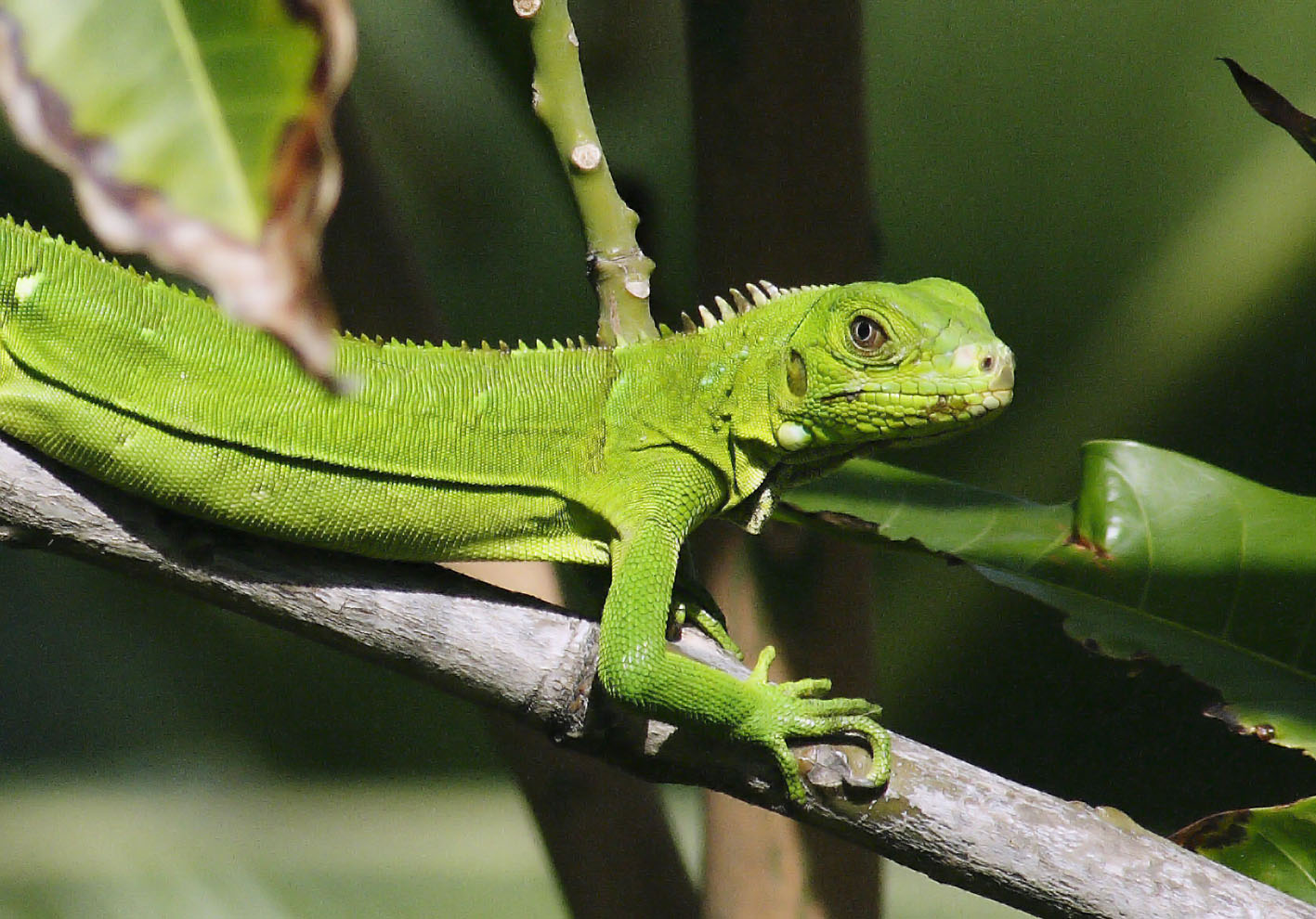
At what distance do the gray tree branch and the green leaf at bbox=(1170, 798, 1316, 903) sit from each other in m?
0.35

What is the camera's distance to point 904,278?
2857mm

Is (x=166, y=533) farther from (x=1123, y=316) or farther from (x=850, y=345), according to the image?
(x=1123, y=316)

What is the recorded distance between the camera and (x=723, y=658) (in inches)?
58.1

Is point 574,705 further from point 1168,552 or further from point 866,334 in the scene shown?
point 1168,552

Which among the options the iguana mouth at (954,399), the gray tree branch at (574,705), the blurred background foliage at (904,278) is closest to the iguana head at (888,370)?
the iguana mouth at (954,399)

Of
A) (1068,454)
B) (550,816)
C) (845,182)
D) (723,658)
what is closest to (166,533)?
(723,658)

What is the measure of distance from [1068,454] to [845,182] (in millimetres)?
1064

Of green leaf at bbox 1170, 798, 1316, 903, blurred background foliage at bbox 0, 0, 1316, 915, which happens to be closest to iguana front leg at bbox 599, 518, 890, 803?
green leaf at bbox 1170, 798, 1316, 903

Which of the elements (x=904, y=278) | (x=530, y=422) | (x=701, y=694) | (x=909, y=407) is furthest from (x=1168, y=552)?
(x=904, y=278)

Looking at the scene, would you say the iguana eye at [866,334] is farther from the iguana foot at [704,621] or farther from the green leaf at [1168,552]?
the iguana foot at [704,621]

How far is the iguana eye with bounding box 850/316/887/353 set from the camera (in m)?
1.52

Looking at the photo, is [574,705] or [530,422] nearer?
[574,705]

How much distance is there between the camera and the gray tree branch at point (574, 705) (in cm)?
121

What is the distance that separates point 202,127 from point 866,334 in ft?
4.24
